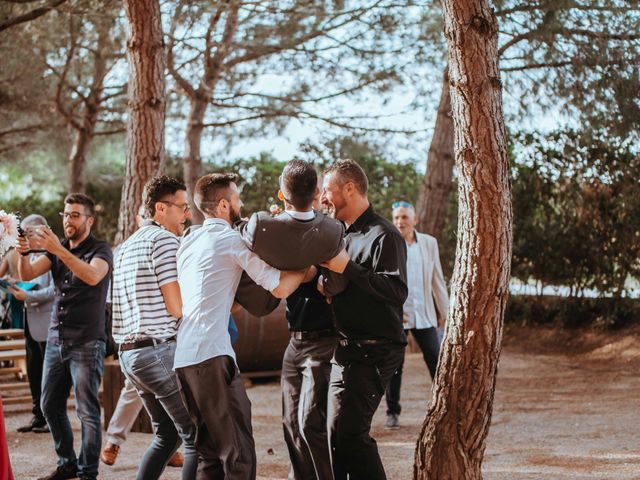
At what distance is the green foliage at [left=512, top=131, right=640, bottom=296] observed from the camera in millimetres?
12320

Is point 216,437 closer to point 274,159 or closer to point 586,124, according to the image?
point 586,124

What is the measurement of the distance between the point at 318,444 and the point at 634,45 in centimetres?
741

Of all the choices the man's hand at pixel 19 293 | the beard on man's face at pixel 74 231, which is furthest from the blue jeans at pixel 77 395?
the man's hand at pixel 19 293

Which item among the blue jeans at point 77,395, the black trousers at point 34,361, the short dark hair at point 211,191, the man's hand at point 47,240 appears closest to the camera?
the short dark hair at point 211,191

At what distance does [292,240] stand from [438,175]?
348 inches

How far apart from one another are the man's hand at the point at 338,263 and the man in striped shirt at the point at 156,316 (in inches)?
31.7

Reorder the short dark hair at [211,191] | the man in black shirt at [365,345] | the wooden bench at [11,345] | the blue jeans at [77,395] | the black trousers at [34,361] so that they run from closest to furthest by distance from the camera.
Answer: the short dark hair at [211,191] → the man in black shirt at [365,345] → the blue jeans at [77,395] → the black trousers at [34,361] → the wooden bench at [11,345]

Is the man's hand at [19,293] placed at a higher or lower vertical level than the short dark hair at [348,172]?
lower

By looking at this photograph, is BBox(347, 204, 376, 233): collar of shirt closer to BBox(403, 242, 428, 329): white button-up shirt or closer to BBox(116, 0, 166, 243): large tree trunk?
BBox(403, 242, 428, 329): white button-up shirt

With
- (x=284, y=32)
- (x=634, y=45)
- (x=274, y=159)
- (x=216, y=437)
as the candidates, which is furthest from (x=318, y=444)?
(x=274, y=159)

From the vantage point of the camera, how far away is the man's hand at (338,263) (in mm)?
4168

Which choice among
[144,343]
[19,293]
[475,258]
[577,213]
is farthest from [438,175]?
[144,343]

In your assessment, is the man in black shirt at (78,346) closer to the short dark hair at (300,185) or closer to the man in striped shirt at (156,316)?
the man in striped shirt at (156,316)

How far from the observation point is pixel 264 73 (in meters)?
15.2
